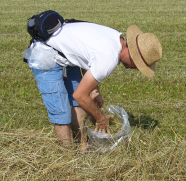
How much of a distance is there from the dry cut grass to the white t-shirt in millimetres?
720

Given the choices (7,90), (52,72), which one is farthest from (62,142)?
(7,90)

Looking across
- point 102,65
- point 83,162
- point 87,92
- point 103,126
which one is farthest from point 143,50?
point 83,162

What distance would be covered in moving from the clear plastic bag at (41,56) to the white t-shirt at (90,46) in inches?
2.4

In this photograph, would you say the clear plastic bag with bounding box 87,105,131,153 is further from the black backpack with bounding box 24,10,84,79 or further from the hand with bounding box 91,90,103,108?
the black backpack with bounding box 24,10,84,79

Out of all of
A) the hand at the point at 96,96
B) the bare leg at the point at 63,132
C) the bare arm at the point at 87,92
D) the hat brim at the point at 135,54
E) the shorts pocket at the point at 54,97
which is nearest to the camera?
the bare arm at the point at 87,92

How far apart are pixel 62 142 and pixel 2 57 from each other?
411 cm

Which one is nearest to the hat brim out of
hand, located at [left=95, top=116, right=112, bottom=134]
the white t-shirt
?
the white t-shirt

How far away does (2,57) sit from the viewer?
6.39m

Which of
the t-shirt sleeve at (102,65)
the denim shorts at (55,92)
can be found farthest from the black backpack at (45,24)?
the t-shirt sleeve at (102,65)

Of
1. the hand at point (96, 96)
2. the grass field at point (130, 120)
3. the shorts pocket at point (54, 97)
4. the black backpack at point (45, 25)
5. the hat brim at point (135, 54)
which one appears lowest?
the grass field at point (130, 120)

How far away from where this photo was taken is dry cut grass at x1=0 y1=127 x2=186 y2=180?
2.28 metres

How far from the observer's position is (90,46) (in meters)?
2.48

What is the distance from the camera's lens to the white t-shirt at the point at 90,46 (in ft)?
7.75

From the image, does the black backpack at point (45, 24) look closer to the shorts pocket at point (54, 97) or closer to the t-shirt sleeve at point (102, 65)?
the shorts pocket at point (54, 97)
